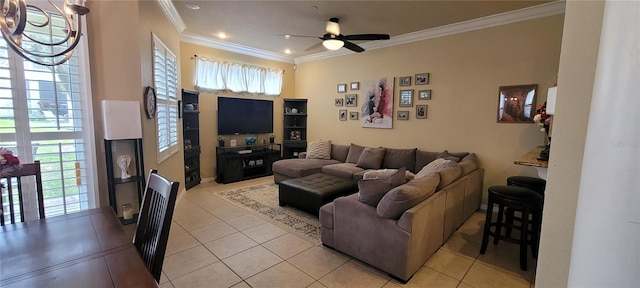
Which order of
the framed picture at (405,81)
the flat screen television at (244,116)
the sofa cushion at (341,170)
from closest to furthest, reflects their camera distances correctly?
the sofa cushion at (341,170) → the framed picture at (405,81) → the flat screen television at (244,116)

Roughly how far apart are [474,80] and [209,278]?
4.22 metres

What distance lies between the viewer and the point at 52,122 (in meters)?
2.34

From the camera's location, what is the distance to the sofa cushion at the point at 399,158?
4.61 meters

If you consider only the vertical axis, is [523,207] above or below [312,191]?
above

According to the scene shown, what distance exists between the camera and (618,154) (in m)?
0.51

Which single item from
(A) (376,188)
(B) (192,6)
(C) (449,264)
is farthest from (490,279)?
(B) (192,6)

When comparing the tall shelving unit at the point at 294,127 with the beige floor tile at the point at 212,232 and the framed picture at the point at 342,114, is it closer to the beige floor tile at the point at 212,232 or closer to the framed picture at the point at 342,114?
the framed picture at the point at 342,114

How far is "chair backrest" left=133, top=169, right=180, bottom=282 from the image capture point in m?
1.29

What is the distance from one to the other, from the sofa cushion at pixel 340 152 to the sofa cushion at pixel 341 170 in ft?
2.03

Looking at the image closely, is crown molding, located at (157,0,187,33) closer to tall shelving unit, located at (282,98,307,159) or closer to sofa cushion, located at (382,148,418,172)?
tall shelving unit, located at (282,98,307,159)

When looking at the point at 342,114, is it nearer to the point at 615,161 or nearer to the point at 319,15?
the point at 319,15

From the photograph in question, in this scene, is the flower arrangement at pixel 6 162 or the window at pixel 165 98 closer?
the flower arrangement at pixel 6 162

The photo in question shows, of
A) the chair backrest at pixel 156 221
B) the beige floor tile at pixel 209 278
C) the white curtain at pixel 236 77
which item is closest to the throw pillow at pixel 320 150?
the white curtain at pixel 236 77

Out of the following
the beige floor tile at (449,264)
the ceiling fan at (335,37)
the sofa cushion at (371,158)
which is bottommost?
the beige floor tile at (449,264)
